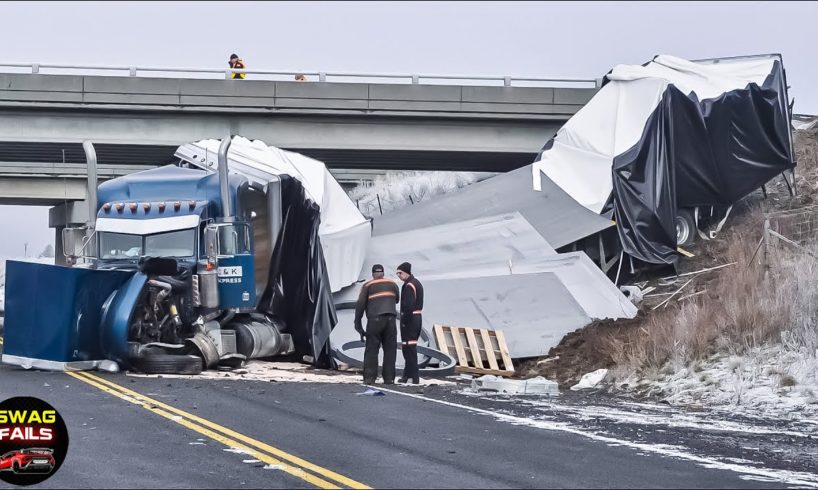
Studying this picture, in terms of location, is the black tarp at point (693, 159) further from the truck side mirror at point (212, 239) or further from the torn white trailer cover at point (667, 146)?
the truck side mirror at point (212, 239)

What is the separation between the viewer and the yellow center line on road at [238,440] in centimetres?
847

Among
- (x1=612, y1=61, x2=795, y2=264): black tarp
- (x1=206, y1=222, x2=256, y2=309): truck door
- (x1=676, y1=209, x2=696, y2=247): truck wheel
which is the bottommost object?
(x1=206, y1=222, x2=256, y2=309): truck door

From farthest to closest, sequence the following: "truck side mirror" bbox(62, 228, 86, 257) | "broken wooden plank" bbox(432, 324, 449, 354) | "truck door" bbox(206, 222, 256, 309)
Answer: "broken wooden plank" bbox(432, 324, 449, 354) < "truck door" bbox(206, 222, 256, 309) < "truck side mirror" bbox(62, 228, 86, 257)

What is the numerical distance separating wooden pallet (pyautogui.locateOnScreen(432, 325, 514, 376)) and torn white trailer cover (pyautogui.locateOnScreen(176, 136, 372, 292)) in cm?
291

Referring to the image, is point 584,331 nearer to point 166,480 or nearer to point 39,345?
point 39,345

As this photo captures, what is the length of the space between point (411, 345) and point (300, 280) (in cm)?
479

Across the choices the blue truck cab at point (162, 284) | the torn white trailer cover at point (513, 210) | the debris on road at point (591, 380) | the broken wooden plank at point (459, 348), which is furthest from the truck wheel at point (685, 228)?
the blue truck cab at point (162, 284)

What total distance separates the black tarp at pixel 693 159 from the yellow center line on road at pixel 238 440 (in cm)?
1513

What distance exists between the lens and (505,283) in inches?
906

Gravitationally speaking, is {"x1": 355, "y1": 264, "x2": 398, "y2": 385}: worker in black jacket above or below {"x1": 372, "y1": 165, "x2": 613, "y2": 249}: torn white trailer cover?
below

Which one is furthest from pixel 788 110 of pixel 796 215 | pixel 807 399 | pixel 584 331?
pixel 807 399

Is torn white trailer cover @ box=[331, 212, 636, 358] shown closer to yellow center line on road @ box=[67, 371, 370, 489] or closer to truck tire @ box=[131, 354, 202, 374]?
truck tire @ box=[131, 354, 202, 374]

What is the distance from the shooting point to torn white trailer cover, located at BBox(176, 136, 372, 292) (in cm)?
2269

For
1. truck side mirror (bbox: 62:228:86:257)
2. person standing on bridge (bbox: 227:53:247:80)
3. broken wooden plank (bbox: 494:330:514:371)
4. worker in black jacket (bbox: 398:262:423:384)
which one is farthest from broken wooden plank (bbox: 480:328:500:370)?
person standing on bridge (bbox: 227:53:247:80)
